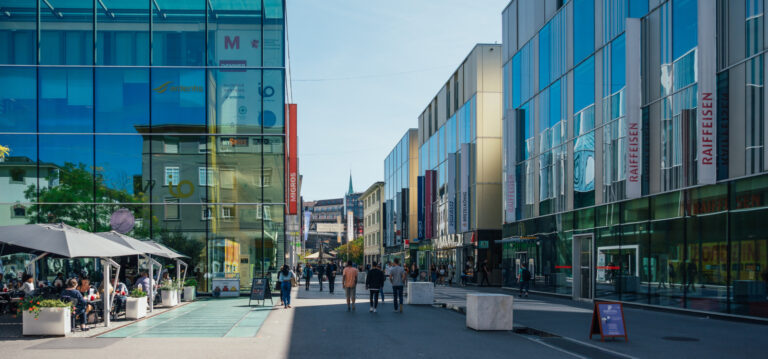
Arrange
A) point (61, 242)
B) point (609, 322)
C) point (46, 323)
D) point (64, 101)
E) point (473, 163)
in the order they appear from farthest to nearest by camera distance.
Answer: point (473, 163), point (64, 101), point (61, 242), point (46, 323), point (609, 322)

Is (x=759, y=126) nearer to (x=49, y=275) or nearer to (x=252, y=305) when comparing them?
(x=252, y=305)

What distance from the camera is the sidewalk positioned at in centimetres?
1241

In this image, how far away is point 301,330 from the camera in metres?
15.8

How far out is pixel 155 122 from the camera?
30.0 metres

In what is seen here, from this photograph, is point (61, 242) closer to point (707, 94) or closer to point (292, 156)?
point (707, 94)

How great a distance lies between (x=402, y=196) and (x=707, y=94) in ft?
181

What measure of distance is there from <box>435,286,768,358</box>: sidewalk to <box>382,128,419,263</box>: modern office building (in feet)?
159

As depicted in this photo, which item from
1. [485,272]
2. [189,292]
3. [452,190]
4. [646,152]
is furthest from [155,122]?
[452,190]

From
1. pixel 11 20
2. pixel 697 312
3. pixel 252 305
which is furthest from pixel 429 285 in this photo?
pixel 11 20

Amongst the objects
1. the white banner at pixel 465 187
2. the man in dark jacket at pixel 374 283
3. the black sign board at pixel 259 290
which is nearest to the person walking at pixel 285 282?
the black sign board at pixel 259 290

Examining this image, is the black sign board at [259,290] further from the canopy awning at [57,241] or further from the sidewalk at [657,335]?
the canopy awning at [57,241]

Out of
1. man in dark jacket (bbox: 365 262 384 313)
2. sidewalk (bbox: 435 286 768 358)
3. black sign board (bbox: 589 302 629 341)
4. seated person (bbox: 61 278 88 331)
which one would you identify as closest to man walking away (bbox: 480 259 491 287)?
sidewalk (bbox: 435 286 768 358)

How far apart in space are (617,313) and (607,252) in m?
12.5

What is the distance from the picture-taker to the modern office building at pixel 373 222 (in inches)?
4005
